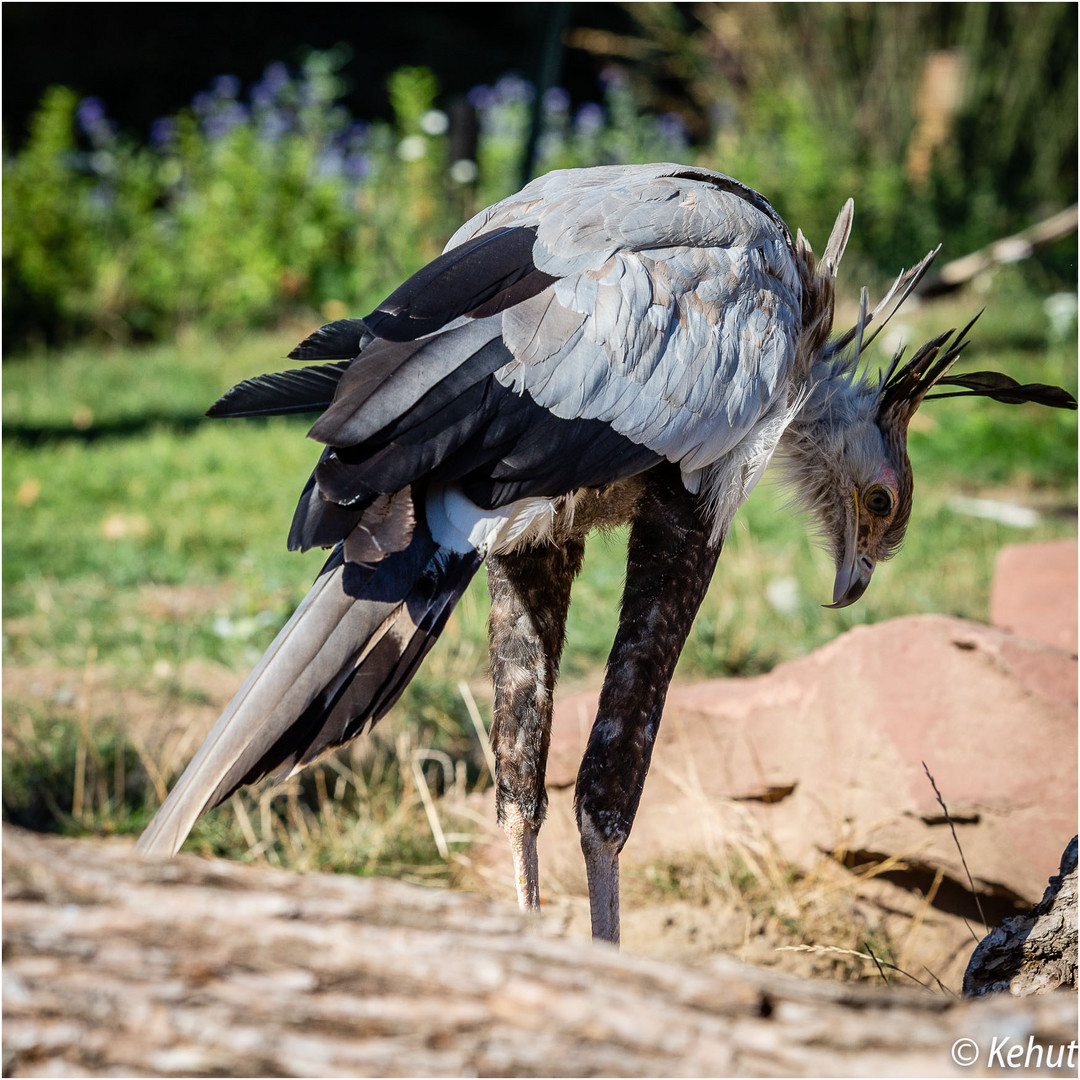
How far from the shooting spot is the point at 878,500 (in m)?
2.96

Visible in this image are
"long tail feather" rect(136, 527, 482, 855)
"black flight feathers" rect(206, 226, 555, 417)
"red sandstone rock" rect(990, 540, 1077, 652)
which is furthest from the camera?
"red sandstone rock" rect(990, 540, 1077, 652)

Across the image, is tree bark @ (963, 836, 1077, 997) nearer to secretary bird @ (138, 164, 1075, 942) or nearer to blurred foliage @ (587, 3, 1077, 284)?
secretary bird @ (138, 164, 1075, 942)

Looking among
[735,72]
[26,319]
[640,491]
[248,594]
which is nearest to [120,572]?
[248,594]

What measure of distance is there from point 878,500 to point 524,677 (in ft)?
3.46

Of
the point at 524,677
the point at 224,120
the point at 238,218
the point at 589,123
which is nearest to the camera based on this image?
the point at 524,677

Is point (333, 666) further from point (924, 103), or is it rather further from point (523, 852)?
point (924, 103)

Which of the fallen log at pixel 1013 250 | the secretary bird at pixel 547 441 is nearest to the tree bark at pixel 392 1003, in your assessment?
the secretary bird at pixel 547 441

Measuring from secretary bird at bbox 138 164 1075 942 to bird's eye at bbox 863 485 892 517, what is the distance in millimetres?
110

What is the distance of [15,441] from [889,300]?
5.26 m

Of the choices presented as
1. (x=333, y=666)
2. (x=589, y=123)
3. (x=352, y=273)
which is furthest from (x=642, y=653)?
(x=589, y=123)

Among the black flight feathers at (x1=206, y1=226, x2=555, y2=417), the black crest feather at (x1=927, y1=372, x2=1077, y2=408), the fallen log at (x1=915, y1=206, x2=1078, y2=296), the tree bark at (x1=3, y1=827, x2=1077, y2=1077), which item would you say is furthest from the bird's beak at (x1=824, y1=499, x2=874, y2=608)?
the fallen log at (x1=915, y1=206, x2=1078, y2=296)

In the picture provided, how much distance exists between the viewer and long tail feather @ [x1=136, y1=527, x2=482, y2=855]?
2043 millimetres

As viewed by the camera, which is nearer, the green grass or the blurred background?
the green grass

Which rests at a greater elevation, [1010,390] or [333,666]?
[1010,390]
